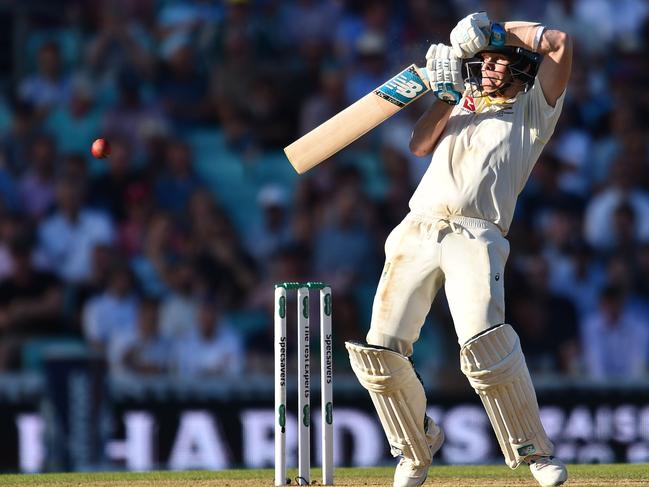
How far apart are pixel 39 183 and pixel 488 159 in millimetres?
4868

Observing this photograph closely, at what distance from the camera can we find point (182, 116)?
958 cm

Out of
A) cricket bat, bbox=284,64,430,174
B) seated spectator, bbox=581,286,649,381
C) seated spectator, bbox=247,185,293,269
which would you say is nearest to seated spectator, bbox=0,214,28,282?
seated spectator, bbox=247,185,293,269

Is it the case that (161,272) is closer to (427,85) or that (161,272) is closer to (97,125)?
(97,125)

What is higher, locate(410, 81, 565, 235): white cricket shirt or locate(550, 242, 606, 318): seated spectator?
locate(410, 81, 565, 235): white cricket shirt

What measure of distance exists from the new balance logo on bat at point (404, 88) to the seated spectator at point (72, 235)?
4042mm

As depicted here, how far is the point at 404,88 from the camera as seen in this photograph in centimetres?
498

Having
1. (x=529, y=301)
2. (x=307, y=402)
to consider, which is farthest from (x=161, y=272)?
(x=307, y=402)

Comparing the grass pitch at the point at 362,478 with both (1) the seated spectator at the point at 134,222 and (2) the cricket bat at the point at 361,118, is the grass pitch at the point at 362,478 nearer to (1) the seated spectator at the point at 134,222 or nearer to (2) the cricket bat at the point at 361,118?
(2) the cricket bat at the point at 361,118

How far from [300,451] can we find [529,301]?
3856 millimetres

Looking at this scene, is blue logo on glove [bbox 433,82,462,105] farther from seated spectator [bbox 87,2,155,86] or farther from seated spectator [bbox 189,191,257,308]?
seated spectator [bbox 87,2,155,86]

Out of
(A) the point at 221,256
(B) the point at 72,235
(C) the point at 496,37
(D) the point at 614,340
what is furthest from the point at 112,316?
(C) the point at 496,37

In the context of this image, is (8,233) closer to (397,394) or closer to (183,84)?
(183,84)

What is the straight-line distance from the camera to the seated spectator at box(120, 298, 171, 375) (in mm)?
8188

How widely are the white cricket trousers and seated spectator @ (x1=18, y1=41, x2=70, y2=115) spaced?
201 inches
